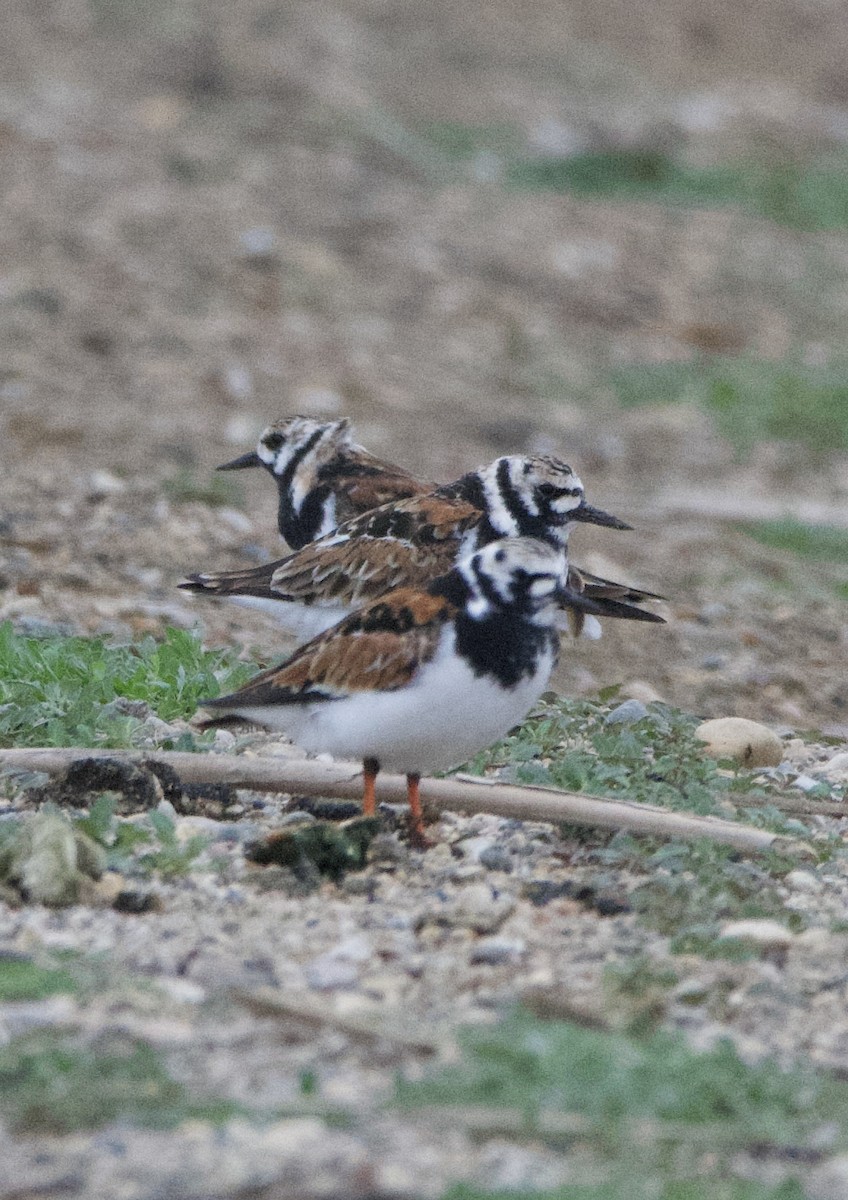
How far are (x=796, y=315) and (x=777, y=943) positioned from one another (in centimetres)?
923

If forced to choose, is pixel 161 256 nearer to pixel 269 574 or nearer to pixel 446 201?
pixel 446 201

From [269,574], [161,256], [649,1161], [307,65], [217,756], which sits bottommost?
[649,1161]

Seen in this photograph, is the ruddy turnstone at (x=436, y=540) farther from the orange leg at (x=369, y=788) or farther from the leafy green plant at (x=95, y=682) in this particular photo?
the orange leg at (x=369, y=788)

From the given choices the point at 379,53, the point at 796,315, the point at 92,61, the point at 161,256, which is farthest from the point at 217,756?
the point at 379,53

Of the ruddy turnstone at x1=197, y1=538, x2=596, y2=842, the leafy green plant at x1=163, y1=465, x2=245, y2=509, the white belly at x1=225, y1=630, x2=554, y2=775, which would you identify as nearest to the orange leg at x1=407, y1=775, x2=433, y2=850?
the ruddy turnstone at x1=197, y1=538, x2=596, y2=842

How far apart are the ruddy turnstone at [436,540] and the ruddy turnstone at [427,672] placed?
3.41ft

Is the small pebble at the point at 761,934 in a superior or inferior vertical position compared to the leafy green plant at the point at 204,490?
inferior

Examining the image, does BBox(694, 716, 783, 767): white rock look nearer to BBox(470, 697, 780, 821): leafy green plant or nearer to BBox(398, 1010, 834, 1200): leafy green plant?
BBox(470, 697, 780, 821): leafy green plant

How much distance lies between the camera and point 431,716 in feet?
14.3

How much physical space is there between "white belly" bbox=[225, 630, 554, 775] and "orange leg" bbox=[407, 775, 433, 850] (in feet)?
0.40

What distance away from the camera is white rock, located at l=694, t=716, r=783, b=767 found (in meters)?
5.44

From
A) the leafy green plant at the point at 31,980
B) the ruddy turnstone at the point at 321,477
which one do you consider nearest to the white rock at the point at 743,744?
the ruddy turnstone at the point at 321,477

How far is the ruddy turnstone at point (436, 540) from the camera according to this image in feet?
18.9

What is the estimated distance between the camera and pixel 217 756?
4.87 meters
